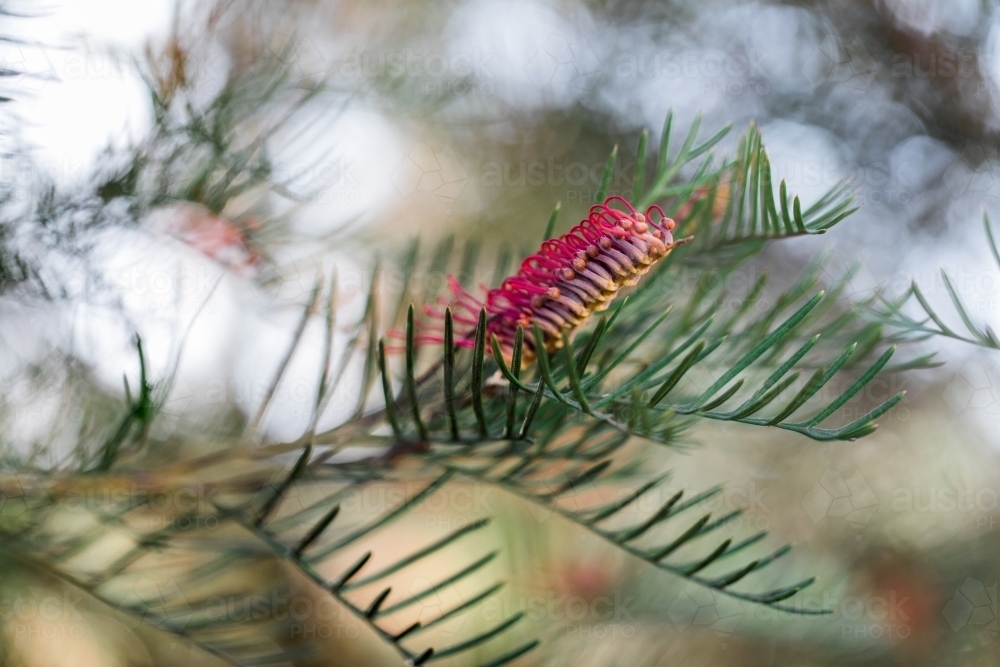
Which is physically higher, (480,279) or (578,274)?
(480,279)

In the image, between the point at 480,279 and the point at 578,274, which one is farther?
the point at 480,279

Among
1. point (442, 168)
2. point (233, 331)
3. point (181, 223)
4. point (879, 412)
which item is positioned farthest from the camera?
point (442, 168)

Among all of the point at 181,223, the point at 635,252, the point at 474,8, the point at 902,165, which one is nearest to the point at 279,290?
the point at 181,223

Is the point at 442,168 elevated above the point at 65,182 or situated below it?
above

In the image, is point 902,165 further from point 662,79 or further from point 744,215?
point 744,215
